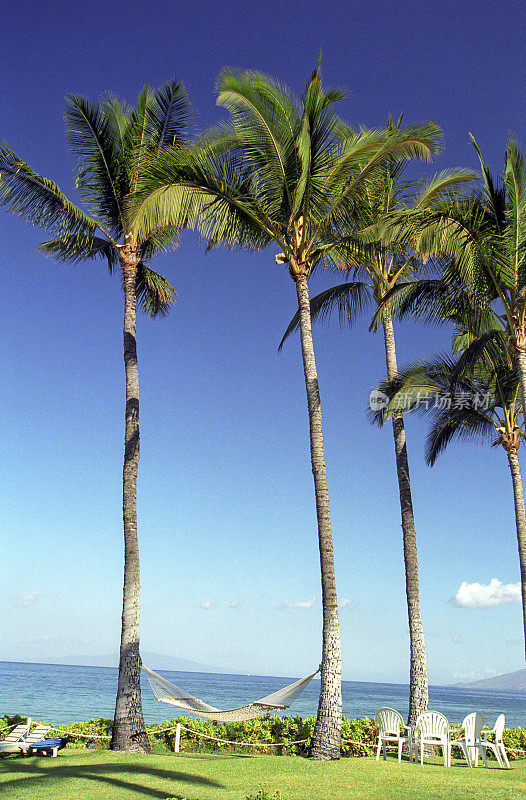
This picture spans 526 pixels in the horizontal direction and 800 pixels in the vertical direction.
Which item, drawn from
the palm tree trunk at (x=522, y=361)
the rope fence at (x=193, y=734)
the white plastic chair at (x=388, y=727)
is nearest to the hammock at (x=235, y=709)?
the rope fence at (x=193, y=734)

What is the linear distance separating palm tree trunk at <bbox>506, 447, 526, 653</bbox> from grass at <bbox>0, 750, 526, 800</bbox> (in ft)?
16.6

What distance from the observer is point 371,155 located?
1118 cm

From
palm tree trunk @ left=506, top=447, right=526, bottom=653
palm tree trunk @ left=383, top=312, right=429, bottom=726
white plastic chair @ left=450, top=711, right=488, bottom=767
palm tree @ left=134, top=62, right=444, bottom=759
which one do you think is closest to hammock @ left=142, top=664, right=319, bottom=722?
palm tree @ left=134, top=62, right=444, bottom=759

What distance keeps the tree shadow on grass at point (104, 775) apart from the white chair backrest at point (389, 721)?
3917mm

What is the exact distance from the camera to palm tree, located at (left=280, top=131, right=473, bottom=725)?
1182 cm

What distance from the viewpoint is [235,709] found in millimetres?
8789

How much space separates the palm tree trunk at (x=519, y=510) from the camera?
13.7 m

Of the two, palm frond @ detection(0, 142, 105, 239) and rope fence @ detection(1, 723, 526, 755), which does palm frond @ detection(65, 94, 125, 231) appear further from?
rope fence @ detection(1, 723, 526, 755)

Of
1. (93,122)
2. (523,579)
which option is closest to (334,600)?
(523,579)

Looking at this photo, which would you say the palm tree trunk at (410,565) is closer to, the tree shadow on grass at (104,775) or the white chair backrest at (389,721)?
the white chair backrest at (389,721)

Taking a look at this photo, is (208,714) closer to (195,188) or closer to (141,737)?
(141,737)

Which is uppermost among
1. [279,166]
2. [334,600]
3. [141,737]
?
[279,166]

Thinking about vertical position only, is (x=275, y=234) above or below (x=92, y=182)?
below

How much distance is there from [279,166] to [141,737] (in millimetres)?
9435
